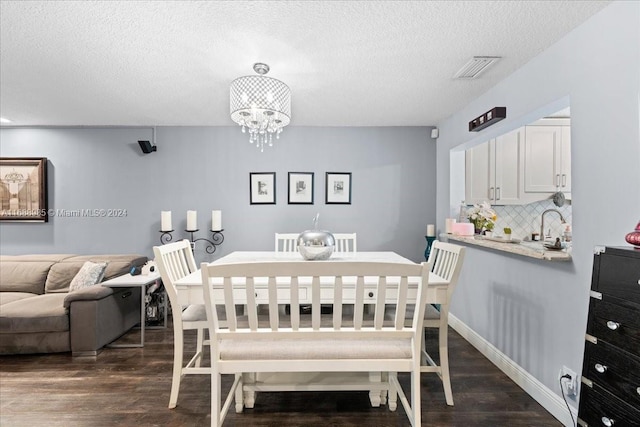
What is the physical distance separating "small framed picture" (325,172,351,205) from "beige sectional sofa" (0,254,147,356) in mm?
2335

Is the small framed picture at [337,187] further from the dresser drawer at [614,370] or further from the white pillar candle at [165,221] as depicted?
the dresser drawer at [614,370]

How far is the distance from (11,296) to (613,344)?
4.57 meters

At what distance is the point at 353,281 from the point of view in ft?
6.54

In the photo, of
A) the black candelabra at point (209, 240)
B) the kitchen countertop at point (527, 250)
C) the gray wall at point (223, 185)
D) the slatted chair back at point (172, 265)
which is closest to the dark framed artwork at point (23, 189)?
the gray wall at point (223, 185)

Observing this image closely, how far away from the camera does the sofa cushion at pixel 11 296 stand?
313 cm

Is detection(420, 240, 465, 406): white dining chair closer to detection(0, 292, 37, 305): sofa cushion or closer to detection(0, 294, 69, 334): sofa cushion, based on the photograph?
detection(0, 294, 69, 334): sofa cushion

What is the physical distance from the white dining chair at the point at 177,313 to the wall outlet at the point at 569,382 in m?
2.00

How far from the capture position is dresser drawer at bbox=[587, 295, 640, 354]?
1.30 metres

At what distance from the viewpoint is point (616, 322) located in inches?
54.1

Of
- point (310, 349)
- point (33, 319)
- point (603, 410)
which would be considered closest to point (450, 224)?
point (603, 410)

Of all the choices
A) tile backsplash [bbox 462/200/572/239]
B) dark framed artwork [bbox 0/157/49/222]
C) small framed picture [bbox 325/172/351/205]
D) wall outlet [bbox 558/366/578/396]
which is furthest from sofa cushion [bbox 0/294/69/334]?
tile backsplash [bbox 462/200/572/239]

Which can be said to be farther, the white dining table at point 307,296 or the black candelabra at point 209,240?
the black candelabra at point 209,240

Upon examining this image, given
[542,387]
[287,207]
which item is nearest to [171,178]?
[287,207]

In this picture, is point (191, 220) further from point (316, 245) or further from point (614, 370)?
point (614, 370)
